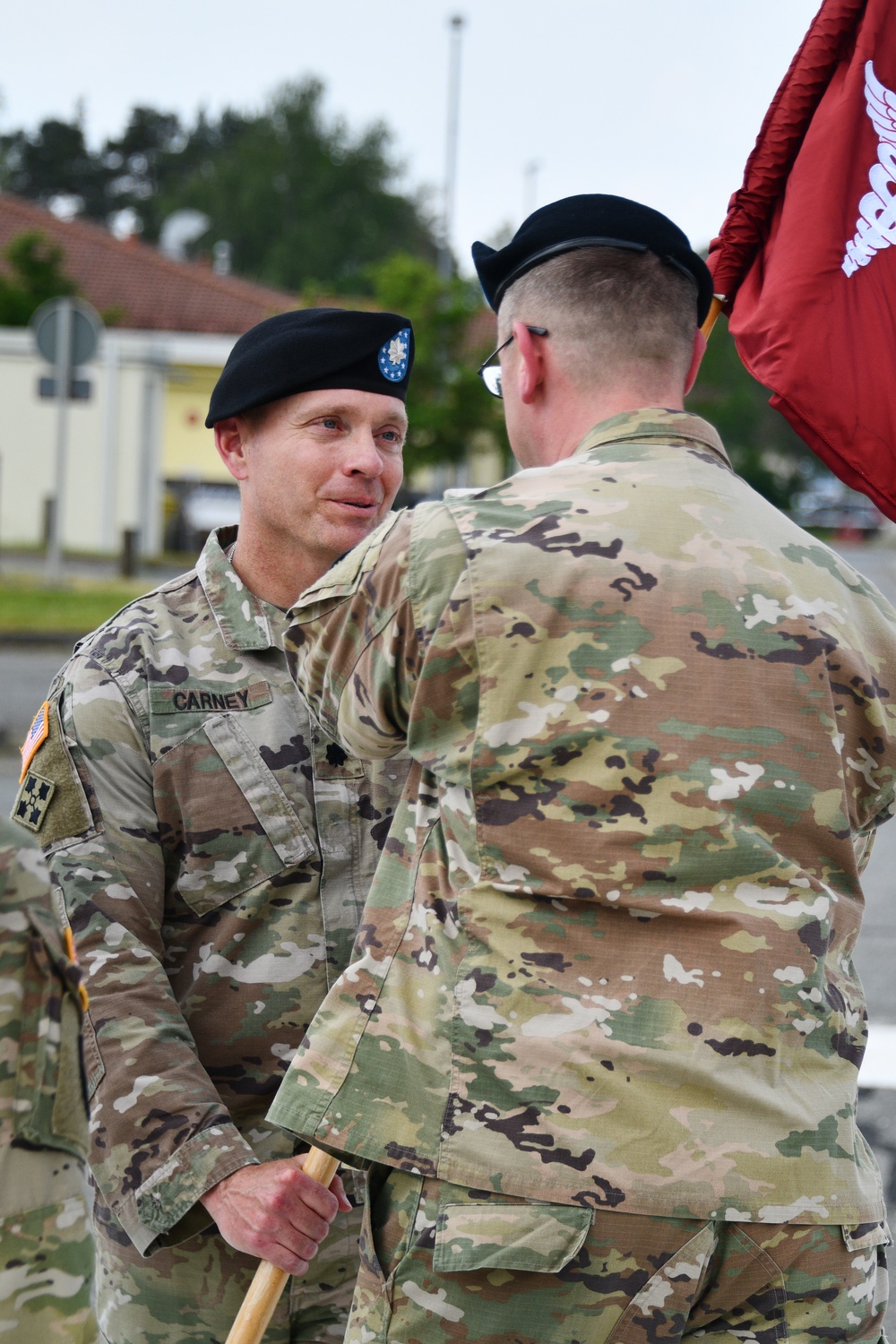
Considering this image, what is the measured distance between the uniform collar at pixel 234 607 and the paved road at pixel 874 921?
2639 mm

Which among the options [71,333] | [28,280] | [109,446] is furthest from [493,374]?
[28,280]

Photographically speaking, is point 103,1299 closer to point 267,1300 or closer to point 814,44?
point 267,1300

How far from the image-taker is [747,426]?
184 feet

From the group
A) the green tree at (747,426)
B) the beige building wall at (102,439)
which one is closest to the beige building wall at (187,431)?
the beige building wall at (102,439)

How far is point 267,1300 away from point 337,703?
851 mm

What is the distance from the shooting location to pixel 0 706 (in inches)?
391

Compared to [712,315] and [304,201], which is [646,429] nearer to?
[712,315]

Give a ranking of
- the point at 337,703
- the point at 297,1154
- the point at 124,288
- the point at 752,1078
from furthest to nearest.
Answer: the point at 124,288 < the point at 297,1154 < the point at 337,703 < the point at 752,1078

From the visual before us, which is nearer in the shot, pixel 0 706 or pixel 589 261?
pixel 589 261

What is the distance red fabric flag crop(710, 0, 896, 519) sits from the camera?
2512mm

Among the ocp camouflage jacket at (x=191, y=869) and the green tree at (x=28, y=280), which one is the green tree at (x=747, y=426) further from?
the ocp camouflage jacket at (x=191, y=869)

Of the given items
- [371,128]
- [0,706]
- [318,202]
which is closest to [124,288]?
[0,706]

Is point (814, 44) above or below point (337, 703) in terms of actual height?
above

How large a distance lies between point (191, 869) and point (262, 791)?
6.4 inches
